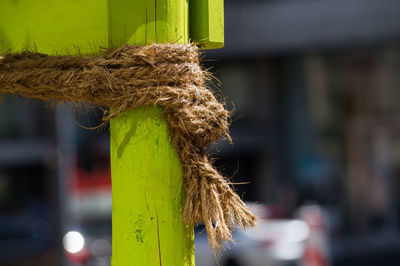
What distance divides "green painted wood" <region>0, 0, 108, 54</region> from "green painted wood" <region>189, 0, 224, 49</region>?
0.22 meters

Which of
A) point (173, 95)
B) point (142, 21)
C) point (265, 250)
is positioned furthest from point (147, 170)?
point (265, 250)

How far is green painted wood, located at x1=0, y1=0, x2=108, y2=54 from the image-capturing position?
5.31 feet

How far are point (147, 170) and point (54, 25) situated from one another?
1.49 feet

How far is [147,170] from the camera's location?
A: 1.55 m

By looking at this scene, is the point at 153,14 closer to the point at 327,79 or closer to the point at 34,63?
the point at 34,63

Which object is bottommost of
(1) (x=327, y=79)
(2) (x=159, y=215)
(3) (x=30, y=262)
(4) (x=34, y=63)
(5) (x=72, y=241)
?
(3) (x=30, y=262)

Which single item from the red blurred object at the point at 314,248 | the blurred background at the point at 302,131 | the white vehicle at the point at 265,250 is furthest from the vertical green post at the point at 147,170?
the blurred background at the point at 302,131

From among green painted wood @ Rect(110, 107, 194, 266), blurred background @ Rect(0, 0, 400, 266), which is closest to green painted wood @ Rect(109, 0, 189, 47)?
green painted wood @ Rect(110, 107, 194, 266)

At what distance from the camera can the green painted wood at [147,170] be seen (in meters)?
1.56

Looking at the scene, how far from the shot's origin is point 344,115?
645 inches

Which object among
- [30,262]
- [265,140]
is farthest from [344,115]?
[30,262]

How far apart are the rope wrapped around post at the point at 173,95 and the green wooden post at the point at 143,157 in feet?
0.12

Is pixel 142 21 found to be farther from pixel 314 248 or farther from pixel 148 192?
pixel 314 248

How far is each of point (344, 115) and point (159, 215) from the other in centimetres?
1528
